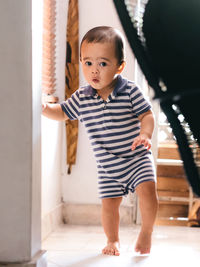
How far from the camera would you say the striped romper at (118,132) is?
178 cm

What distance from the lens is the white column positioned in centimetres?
129

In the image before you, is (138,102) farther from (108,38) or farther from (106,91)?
(108,38)

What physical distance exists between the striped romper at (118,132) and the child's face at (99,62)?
12 cm

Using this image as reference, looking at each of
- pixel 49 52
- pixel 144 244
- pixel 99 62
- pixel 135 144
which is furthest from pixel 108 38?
pixel 144 244

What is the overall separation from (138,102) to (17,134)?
65 centimetres

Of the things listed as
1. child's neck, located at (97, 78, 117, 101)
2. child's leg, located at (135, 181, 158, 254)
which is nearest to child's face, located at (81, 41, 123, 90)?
child's neck, located at (97, 78, 117, 101)

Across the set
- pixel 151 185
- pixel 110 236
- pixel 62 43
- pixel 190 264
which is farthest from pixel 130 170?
pixel 62 43

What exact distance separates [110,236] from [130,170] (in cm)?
33

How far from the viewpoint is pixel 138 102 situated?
177cm

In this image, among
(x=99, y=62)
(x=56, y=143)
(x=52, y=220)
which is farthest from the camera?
(x=56, y=143)

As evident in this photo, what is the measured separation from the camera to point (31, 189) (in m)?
1.33

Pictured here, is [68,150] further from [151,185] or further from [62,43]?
[151,185]

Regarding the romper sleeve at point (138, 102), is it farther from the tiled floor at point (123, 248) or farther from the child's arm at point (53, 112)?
the tiled floor at point (123, 248)

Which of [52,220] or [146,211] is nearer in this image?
[146,211]
